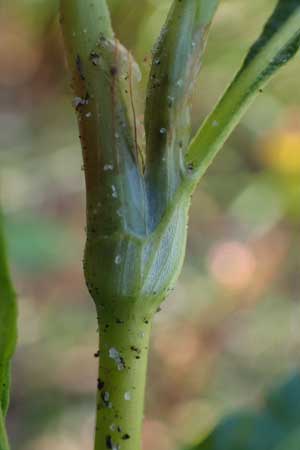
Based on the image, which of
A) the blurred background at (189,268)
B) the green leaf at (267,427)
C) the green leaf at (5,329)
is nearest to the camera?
the green leaf at (5,329)

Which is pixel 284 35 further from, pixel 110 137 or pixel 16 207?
pixel 16 207

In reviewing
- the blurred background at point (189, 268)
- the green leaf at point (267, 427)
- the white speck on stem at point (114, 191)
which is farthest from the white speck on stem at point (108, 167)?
the blurred background at point (189, 268)

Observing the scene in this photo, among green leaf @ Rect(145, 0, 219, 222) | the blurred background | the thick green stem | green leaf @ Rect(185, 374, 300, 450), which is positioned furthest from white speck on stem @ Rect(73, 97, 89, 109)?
the blurred background

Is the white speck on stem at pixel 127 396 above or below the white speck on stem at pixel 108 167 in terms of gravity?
below

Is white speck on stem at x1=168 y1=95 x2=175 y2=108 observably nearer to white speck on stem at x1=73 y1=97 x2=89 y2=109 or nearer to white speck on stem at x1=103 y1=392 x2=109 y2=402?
white speck on stem at x1=73 y1=97 x2=89 y2=109

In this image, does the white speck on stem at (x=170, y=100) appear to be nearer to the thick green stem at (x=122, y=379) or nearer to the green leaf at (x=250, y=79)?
the green leaf at (x=250, y=79)

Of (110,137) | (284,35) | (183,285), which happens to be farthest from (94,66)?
(183,285)
